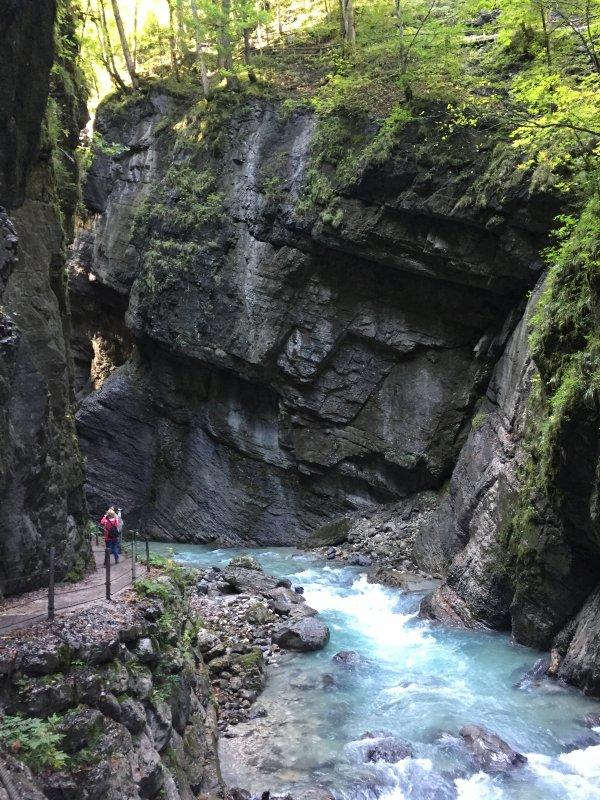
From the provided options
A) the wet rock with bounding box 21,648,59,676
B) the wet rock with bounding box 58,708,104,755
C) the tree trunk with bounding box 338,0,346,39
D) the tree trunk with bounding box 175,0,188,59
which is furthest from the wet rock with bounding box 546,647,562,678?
the tree trunk with bounding box 175,0,188,59

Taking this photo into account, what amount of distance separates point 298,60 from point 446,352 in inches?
578

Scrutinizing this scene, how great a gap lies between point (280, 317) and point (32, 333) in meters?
12.3

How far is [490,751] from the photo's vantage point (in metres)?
8.63

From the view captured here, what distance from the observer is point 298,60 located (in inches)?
994

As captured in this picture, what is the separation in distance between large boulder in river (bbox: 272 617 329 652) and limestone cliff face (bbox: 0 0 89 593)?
467 cm

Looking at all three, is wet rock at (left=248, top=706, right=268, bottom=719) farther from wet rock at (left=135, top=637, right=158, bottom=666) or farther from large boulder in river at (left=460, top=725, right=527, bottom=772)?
wet rock at (left=135, top=637, right=158, bottom=666)

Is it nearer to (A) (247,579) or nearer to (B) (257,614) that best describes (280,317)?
(A) (247,579)

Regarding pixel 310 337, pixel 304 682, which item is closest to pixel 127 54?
pixel 310 337

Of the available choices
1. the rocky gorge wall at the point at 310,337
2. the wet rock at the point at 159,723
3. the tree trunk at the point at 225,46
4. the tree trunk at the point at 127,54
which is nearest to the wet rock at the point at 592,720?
the rocky gorge wall at the point at 310,337

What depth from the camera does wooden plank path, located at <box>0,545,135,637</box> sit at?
23.7 ft

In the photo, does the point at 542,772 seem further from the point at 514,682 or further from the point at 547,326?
the point at 547,326

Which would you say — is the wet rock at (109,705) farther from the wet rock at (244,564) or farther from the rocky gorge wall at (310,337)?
the wet rock at (244,564)

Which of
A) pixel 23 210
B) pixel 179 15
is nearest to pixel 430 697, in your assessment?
pixel 23 210

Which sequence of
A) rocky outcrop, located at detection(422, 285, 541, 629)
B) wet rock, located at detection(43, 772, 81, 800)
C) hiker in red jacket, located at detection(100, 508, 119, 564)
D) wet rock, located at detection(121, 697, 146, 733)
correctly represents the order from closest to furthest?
wet rock, located at detection(43, 772, 81, 800), wet rock, located at detection(121, 697, 146, 733), hiker in red jacket, located at detection(100, 508, 119, 564), rocky outcrop, located at detection(422, 285, 541, 629)
